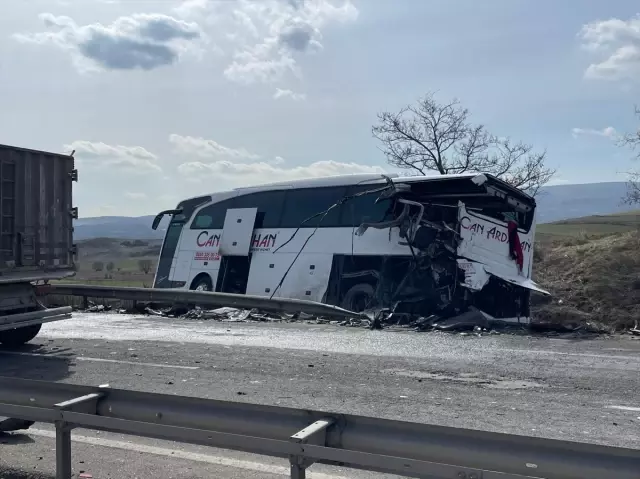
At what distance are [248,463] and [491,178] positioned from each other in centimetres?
1020

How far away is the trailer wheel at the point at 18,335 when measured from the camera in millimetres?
11445

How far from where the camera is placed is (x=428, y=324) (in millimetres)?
14070

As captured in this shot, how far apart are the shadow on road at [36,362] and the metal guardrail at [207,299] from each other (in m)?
3.28

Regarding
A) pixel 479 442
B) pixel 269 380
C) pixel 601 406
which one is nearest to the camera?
pixel 479 442

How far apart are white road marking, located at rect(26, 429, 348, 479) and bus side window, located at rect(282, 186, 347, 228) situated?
11369 mm

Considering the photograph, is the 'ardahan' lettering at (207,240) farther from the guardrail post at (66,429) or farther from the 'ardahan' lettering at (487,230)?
the guardrail post at (66,429)

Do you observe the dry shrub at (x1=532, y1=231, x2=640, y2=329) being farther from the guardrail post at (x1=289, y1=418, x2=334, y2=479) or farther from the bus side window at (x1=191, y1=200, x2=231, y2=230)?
the guardrail post at (x1=289, y1=418, x2=334, y2=479)

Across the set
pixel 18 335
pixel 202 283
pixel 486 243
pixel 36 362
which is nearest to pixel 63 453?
pixel 36 362

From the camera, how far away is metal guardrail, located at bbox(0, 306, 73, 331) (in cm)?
1023

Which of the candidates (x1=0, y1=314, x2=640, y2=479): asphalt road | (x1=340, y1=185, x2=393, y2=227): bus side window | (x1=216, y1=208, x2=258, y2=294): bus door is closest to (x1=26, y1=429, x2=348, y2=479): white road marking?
(x1=0, y1=314, x2=640, y2=479): asphalt road

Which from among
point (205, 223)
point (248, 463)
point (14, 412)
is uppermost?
point (205, 223)

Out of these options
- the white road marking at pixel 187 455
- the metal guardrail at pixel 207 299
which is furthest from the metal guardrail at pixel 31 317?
the white road marking at pixel 187 455

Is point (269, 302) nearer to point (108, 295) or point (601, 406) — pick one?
point (108, 295)

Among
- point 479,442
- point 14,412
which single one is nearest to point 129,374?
point 14,412
